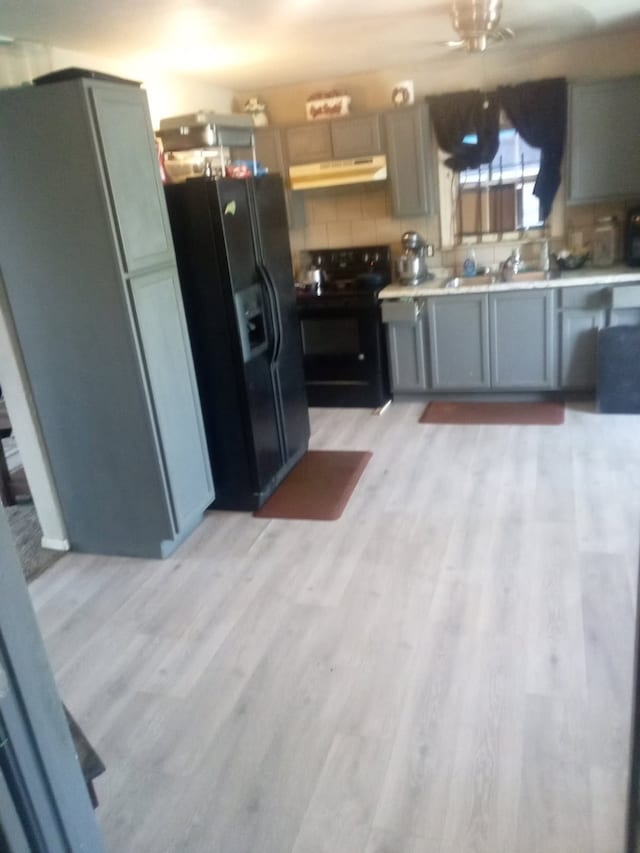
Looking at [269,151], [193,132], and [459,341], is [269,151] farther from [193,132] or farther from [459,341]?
[459,341]

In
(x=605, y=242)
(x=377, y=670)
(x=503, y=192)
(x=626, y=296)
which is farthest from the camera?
(x=503, y=192)

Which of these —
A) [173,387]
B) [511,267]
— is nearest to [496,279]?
[511,267]

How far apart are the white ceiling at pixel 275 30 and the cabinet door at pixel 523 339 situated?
1.60 m

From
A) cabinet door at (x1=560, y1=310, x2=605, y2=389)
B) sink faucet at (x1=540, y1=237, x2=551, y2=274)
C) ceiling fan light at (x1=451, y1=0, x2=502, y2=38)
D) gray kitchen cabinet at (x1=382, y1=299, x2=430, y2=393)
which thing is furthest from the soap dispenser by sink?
ceiling fan light at (x1=451, y1=0, x2=502, y2=38)

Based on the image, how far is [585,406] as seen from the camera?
4652mm

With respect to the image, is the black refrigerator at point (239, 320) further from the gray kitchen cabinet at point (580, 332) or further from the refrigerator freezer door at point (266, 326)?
the gray kitchen cabinet at point (580, 332)

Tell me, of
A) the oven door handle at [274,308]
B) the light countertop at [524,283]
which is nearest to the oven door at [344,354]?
the light countertop at [524,283]

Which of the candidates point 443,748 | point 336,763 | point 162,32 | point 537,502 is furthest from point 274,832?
point 162,32

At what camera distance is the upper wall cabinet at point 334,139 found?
4766 mm

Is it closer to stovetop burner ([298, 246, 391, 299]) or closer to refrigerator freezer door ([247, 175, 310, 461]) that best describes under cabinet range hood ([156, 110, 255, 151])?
refrigerator freezer door ([247, 175, 310, 461])

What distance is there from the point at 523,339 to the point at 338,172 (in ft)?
5.75

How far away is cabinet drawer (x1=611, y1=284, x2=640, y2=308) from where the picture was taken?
14.0 ft

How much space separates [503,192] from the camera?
5.00 meters

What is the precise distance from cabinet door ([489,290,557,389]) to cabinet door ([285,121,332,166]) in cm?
162
